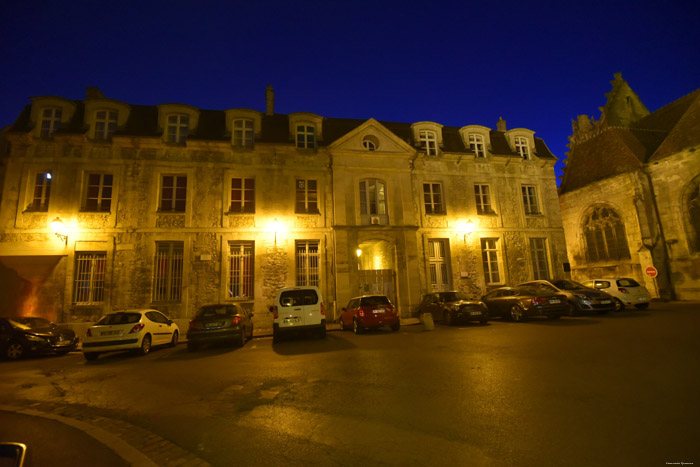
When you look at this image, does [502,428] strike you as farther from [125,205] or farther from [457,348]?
[125,205]

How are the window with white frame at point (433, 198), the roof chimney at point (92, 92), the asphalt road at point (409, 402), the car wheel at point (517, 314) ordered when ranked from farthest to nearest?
the window with white frame at point (433, 198), the roof chimney at point (92, 92), the car wheel at point (517, 314), the asphalt road at point (409, 402)

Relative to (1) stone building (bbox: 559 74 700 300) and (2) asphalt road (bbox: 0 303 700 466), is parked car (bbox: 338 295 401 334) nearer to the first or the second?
(2) asphalt road (bbox: 0 303 700 466)

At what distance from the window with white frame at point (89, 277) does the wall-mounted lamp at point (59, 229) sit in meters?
0.79

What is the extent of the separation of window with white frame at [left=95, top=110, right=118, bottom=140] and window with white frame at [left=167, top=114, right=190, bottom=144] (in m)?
2.52

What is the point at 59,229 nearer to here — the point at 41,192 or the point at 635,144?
the point at 41,192

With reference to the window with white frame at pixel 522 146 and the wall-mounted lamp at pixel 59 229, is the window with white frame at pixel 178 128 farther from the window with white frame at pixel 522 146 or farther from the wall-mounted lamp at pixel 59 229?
the window with white frame at pixel 522 146

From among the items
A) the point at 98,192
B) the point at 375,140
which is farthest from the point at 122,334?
the point at 375,140

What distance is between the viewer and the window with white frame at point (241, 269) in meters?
15.8

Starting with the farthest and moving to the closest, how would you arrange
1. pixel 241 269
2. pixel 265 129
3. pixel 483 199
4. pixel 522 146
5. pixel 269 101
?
pixel 522 146
pixel 483 199
pixel 269 101
pixel 265 129
pixel 241 269

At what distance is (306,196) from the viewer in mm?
17391

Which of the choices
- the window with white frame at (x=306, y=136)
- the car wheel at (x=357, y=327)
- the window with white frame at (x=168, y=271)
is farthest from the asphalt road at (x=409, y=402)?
the window with white frame at (x=306, y=136)

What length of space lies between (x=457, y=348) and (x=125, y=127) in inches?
702

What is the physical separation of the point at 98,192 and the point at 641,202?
30.4 m


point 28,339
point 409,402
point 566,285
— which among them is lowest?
point 409,402
